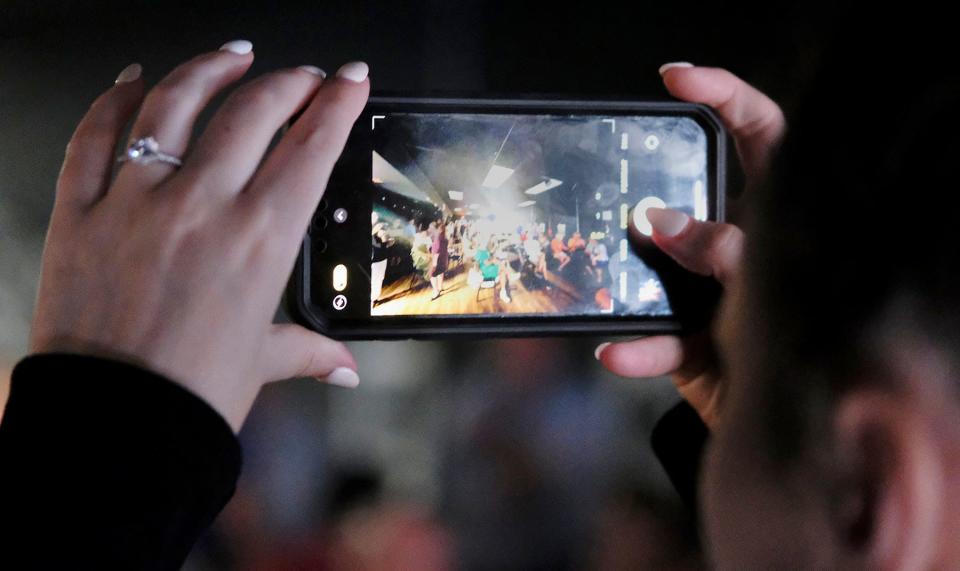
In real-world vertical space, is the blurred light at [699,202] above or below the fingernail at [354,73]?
below

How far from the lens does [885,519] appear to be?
208 mm

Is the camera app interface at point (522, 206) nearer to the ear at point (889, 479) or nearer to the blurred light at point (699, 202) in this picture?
the blurred light at point (699, 202)

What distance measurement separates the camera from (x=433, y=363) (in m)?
0.56

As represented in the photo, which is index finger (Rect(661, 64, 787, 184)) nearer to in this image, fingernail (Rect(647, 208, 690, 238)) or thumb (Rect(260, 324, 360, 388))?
→ fingernail (Rect(647, 208, 690, 238))

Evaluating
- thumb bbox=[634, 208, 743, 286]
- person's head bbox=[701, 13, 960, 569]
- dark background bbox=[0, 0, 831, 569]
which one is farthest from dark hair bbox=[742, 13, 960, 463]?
dark background bbox=[0, 0, 831, 569]

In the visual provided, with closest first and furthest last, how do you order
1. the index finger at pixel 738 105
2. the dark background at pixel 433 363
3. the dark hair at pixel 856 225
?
1. the dark hair at pixel 856 225
2. the index finger at pixel 738 105
3. the dark background at pixel 433 363

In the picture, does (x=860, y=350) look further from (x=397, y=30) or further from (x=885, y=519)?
(x=397, y=30)

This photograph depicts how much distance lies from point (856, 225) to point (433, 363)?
1.27ft

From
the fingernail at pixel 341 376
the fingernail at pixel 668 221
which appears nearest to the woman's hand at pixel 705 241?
the fingernail at pixel 668 221

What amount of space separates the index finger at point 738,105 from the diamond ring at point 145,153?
25cm

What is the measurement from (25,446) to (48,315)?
0.16 feet

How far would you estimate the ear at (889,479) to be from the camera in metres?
0.20

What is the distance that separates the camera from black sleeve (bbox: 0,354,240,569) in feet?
0.80

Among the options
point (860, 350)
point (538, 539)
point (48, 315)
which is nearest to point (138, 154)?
point (48, 315)
